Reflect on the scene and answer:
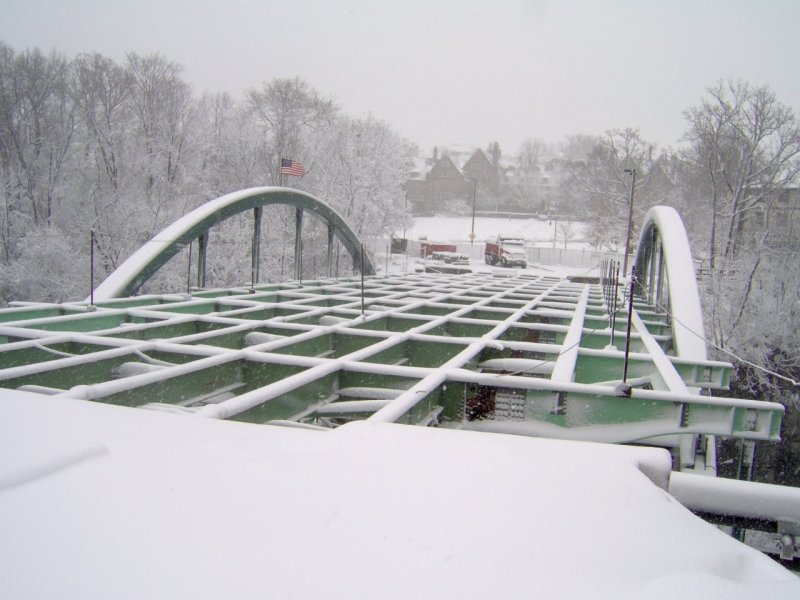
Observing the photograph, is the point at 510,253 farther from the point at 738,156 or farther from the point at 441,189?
the point at 441,189

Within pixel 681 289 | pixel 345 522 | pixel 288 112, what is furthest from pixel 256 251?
pixel 288 112

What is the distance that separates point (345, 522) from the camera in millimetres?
1635

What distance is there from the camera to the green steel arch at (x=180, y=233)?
868cm

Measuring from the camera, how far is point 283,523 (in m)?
1.62

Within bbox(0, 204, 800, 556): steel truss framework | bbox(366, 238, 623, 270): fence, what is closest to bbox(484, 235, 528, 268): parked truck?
bbox(366, 238, 623, 270): fence

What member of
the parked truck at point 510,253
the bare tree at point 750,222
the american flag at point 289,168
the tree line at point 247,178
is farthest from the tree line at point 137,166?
the bare tree at point 750,222

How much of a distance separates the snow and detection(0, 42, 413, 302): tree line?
77.5 feet

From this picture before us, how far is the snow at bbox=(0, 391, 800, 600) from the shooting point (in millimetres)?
1379

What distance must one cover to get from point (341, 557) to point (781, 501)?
161 centimetres

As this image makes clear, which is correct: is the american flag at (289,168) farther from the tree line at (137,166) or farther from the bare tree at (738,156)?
the bare tree at (738,156)

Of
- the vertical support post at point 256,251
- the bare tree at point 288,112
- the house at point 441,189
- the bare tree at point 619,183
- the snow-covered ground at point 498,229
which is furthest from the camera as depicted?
the house at point 441,189

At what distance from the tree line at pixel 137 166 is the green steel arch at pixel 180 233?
44.4ft

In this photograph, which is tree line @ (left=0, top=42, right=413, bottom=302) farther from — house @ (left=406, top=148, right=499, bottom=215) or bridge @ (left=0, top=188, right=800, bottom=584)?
house @ (left=406, top=148, right=499, bottom=215)

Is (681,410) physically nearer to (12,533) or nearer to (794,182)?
(12,533)
